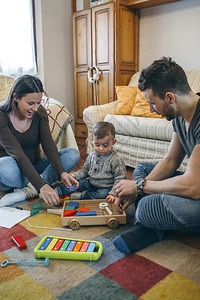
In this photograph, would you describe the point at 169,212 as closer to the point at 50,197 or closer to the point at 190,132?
the point at 190,132

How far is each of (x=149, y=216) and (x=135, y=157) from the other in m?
1.49

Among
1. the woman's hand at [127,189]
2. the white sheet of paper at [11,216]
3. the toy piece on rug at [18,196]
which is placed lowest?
the white sheet of paper at [11,216]

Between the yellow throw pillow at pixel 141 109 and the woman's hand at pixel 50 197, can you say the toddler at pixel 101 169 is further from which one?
the yellow throw pillow at pixel 141 109

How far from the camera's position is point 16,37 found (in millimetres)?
3730

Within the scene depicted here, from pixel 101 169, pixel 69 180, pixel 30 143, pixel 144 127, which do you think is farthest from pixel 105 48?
pixel 69 180

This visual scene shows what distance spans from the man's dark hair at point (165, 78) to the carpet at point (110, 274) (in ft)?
2.23

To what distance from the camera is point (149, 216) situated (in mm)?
1214

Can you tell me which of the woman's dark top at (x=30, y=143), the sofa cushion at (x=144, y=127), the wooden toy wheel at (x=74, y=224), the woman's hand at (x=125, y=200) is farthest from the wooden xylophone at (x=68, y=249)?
the sofa cushion at (x=144, y=127)

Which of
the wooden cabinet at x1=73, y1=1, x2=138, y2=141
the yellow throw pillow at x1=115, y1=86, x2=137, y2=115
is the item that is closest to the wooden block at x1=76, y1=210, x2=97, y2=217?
the yellow throw pillow at x1=115, y1=86, x2=137, y2=115

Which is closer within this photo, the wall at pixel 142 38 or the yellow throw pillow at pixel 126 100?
the yellow throw pillow at pixel 126 100

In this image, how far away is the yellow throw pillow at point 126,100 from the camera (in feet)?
10.3

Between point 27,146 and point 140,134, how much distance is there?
1128mm

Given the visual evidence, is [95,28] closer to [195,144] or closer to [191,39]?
[191,39]

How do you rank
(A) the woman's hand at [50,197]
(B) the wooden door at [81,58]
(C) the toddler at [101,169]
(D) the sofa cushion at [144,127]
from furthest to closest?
(B) the wooden door at [81,58]
(D) the sofa cushion at [144,127]
(C) the toddler at [101,169]
(A) the woman's hand at [50,197]
